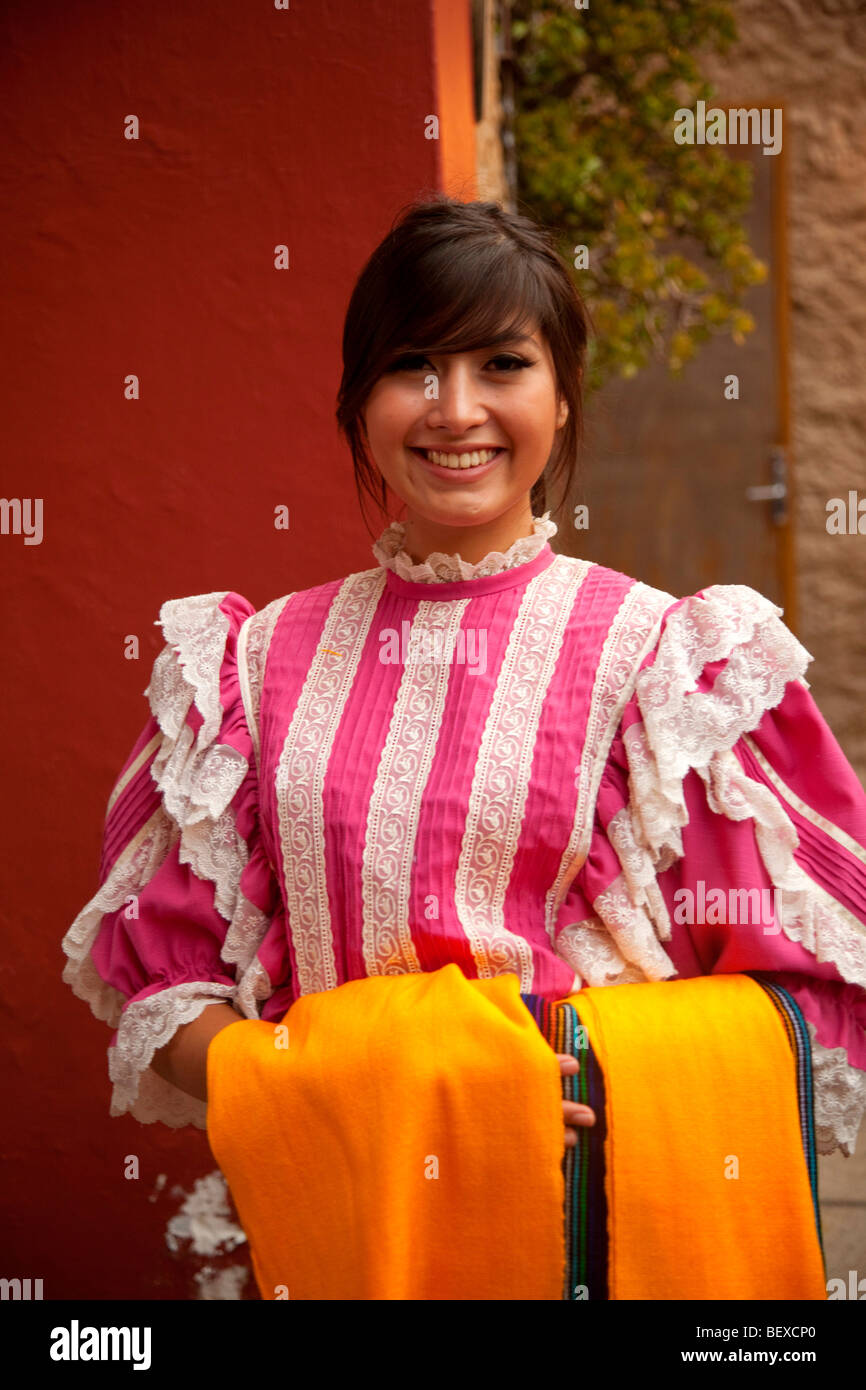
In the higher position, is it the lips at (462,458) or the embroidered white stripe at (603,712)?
the lips at (462,458)

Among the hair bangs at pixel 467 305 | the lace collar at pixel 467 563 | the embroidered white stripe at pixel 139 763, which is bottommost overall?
the embroidered white stripe at pixel 139 763

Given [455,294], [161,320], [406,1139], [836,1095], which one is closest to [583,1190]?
[406,1139]

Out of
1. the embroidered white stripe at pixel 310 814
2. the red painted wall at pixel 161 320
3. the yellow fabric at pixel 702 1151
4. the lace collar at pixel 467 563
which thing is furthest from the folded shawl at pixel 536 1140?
the red painted wall at pixel 161 320

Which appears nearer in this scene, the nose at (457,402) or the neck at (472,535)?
the nose at (457,402)

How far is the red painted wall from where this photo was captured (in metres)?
2.16

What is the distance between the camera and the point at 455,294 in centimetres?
137

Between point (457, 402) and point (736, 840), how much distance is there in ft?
1.69

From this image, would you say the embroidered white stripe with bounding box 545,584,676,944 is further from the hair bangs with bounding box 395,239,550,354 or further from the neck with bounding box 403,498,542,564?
the hair bangs with bounding box 395,239,550,354

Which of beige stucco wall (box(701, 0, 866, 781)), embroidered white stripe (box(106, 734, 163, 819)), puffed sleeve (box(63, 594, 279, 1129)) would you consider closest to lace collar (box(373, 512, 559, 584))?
Answer: puffed sleeve (box(63, 594, 279, 1129))

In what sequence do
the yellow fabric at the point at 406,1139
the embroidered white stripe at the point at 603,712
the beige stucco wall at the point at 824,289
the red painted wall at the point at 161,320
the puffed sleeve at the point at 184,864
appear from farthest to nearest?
the beige stucco wall at the point at 824,289, the red painted wall at the point at 161,320, the puffed sleeve at the point at 184,864, the embroidered white stripe at the point at 603,712, the yellow fabric at the point at 406,1139

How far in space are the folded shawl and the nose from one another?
1.79ft

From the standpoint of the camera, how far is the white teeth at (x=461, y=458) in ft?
4.57

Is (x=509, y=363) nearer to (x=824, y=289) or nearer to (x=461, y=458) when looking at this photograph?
(x=461, y=458)

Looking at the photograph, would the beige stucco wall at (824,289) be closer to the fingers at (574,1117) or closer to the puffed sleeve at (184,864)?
the puffed sleeve at (184,864)
